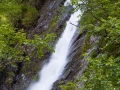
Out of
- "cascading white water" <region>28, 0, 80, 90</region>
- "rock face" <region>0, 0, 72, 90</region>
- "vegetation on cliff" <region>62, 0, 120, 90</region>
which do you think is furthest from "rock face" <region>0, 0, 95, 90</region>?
"vegetation on cliff" <region>62, 0, 120, 90</region>

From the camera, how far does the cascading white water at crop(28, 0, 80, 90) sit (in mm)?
9680

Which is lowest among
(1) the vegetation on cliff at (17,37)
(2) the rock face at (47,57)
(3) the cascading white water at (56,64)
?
(3) the cascading white water at (56,64)

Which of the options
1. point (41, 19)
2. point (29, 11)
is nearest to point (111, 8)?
point (41, 19)

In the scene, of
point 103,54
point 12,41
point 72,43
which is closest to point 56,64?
point 72,43

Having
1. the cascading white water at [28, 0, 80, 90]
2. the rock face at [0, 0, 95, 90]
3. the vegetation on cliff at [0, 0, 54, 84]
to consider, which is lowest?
the cascading white water at [28, 0, 80, 90]

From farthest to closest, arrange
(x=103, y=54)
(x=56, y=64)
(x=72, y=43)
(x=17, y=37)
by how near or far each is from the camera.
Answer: (x=56, y=64) < (x=72, y=43) < (x=17, y=37) < (x=103, y=54)

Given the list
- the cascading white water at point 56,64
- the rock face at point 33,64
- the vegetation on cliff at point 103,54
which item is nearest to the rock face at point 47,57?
the rock face at point 33,64

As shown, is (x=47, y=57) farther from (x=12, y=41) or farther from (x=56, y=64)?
(x=12, y=41)

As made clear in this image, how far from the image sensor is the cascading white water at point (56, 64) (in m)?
9.68

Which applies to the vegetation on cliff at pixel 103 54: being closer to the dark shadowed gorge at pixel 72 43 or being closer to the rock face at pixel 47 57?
the dark shadowed gorge at pixel 72 43

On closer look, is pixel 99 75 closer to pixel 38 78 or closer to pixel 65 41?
pixel 38 78

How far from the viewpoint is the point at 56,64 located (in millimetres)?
10523

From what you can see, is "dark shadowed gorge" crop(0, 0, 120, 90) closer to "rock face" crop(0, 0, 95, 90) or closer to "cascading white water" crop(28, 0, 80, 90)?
"rock face" crop(0, 0, 95, 90)

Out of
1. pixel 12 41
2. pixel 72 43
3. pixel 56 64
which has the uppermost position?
pixel 12 41
